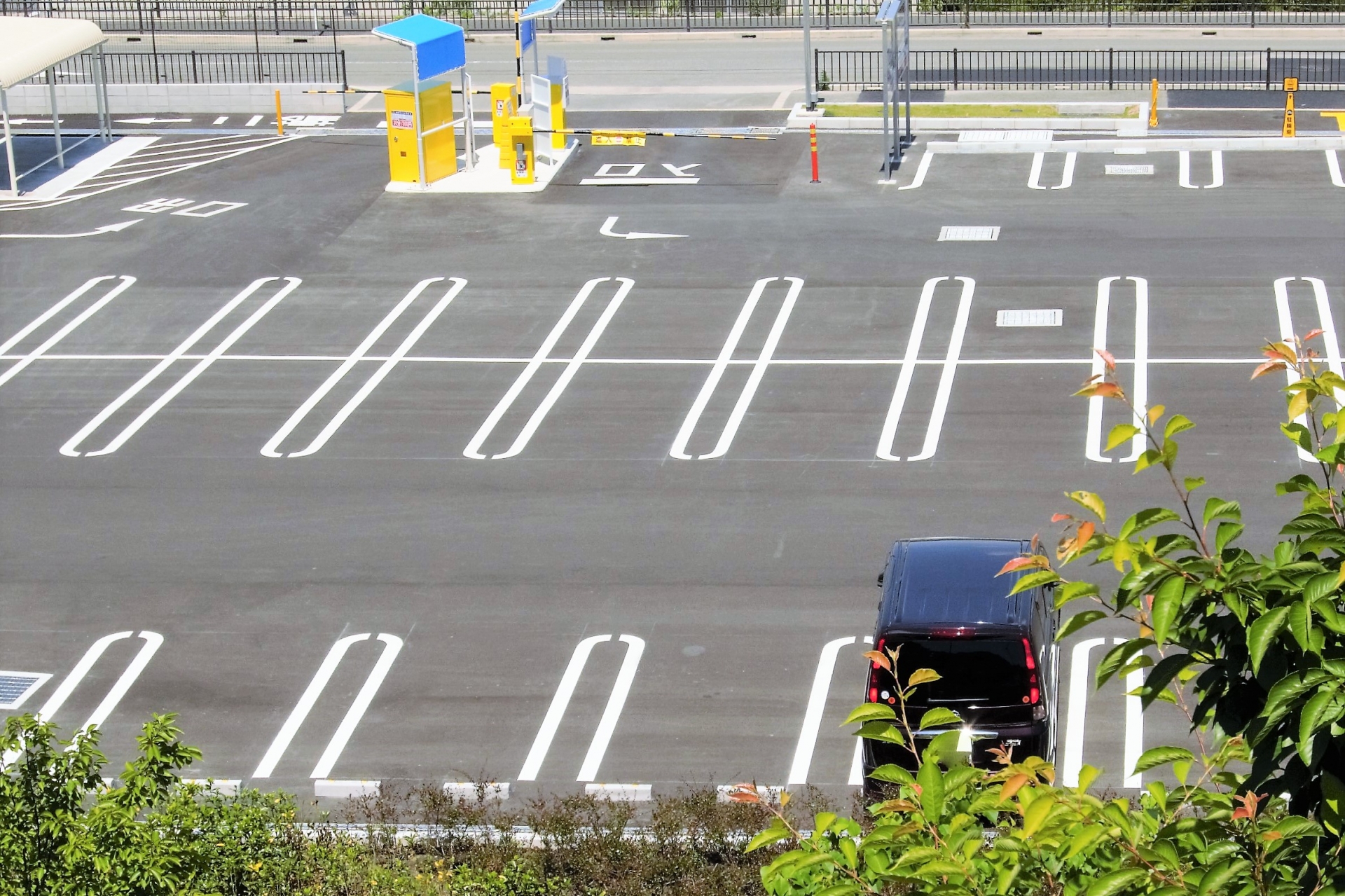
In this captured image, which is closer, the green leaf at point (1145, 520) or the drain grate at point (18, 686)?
the green leaf at point (1145, 520)

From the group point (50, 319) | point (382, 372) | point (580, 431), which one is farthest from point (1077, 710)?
point (50, 319)

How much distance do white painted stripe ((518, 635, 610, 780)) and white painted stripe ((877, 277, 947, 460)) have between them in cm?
518

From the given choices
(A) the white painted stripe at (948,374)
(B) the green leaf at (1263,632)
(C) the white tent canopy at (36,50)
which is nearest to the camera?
(B) the green leaf at (1263,632)

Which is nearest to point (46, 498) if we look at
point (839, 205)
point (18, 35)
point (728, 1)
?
point (839, 205)

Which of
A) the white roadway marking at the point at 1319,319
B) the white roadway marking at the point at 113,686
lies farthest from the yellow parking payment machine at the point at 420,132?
the white roadway marking at the point at 113,686

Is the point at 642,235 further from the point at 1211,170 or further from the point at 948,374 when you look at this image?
the point at 1211,170

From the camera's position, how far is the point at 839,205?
2958 centimetres

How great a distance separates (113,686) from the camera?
15016mm

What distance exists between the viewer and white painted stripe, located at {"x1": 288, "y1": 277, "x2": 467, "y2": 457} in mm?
20391

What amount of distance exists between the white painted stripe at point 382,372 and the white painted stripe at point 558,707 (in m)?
6.01

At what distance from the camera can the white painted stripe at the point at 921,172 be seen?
30672 millimetres

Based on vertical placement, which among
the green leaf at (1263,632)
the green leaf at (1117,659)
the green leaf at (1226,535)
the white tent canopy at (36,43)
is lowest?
the green leaf at (1117,659)

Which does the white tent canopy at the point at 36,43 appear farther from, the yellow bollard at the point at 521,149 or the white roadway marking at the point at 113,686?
the white roadway marking at the point at 113,686

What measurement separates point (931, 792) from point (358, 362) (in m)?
18.2
